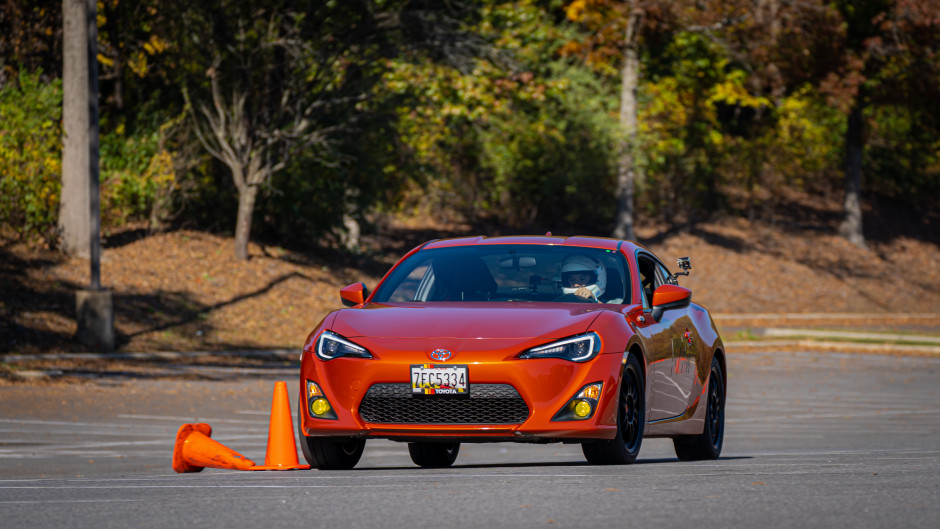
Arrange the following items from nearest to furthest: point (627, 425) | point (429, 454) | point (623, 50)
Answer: point (627, 425) → point (429, 454) → point (623, 50)

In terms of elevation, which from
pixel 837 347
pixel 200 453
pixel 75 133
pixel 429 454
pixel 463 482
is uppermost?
pixel 463 482

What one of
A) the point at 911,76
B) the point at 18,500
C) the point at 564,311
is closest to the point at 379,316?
the point at 564,311

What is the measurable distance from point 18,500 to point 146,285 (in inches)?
715

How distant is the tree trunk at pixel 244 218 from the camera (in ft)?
93.4

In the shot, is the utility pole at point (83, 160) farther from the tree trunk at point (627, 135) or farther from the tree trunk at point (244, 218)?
the tree trunk at point (627, 135)

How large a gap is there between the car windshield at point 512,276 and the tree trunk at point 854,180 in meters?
35.0

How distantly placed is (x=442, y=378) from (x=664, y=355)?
1.93 m

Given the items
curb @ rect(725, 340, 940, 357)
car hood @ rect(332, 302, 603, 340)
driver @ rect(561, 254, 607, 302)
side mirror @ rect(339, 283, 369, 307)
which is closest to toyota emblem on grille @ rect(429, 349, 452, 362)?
car hood @ rect(332, 302, 603, 340)

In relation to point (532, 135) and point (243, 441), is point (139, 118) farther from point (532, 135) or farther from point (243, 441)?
point (243, 441)

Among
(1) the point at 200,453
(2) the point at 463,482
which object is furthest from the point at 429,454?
(2) the point at 463,482

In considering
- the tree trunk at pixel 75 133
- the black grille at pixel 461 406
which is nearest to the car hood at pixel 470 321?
the black grille at pixel 461 406

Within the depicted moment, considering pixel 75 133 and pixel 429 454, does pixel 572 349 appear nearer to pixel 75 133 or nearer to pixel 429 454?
pixel 429 454

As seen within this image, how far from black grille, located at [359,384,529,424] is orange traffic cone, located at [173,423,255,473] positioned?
1.49m

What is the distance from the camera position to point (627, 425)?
909 cm
